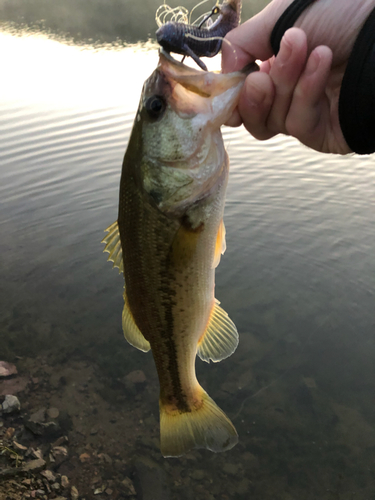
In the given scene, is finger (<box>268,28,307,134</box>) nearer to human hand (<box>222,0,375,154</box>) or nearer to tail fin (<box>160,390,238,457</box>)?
human hand (<box>222,0,375,154</box>)

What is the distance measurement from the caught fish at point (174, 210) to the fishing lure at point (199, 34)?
8 centimetres

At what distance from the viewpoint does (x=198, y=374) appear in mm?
4961

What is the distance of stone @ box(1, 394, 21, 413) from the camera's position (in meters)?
4.38

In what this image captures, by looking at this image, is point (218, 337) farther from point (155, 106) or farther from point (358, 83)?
point (358, 83)

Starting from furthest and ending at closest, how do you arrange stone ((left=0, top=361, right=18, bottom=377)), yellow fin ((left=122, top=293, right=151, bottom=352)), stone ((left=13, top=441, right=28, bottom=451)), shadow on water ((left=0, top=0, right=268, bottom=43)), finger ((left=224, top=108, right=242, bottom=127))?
shadow on water ((left=0, top=0, right=268, bottom=43))
stone ((left=0, top=361, right=18, bottom=377))
stone ((left=13, top=441, right=28, bottom=451))
finger ((left=224, top=108, right=242, bottom=127))
yellow fin ((left=122, top=293, right=151, bottom=352))

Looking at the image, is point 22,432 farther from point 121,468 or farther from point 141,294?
point 141,294

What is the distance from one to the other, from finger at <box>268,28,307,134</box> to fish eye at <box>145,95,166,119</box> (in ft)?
2.16

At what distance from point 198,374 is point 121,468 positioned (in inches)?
55.7

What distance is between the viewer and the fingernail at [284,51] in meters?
1.88

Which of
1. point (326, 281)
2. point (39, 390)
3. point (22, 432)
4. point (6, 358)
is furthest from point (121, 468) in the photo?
point (326, 281)

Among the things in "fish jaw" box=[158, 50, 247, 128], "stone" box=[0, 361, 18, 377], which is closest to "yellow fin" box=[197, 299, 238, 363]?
"fish jaw" box=[158, 50, 247, 128]

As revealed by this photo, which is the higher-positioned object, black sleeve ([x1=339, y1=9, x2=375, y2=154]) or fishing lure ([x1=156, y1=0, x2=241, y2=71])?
fishing lure ([x1=156, y1=0, x2=241, y2=71])

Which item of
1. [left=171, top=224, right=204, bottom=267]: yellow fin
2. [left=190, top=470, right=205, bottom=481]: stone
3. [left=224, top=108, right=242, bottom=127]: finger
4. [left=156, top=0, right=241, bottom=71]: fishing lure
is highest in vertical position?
[left=156, top=0, right=241, bottom=71]: fishing lure

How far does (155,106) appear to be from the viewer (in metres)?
1.82
